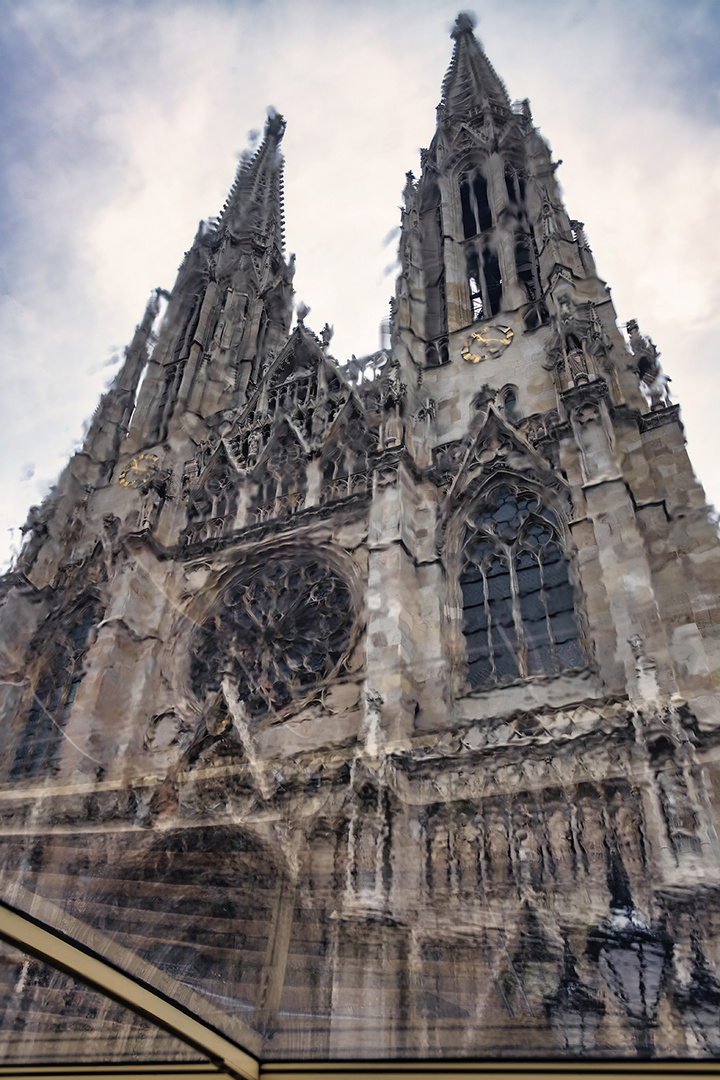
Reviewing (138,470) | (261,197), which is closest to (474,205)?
(138,470)

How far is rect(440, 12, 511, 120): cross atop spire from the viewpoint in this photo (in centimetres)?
2691

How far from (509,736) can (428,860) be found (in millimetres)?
2174

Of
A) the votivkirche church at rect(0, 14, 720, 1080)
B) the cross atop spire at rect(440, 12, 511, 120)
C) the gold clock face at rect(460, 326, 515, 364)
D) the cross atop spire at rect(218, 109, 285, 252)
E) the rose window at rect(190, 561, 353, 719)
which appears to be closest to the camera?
the votivkirche church at rect(0, 14, 720, 1080)

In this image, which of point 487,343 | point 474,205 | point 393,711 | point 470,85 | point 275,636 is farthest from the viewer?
point 470,85

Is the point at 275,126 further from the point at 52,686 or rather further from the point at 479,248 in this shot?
the point at 52,686

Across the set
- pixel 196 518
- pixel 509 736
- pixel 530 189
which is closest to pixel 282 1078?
pixel 509 736

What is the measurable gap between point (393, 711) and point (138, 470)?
44.9ft

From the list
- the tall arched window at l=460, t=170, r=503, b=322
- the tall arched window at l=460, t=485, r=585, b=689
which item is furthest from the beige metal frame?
the tall arched window at l=460, t=170, r=503, b=322

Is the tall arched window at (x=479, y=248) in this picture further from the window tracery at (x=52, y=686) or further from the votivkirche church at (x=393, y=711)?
the window tracery at (x=52, y=686)

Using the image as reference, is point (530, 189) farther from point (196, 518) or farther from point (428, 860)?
point (428, 860)

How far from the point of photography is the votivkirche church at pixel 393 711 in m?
8.20

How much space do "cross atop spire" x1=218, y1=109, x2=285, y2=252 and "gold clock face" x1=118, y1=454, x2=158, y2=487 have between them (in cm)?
1328

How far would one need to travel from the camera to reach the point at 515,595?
13117 mm

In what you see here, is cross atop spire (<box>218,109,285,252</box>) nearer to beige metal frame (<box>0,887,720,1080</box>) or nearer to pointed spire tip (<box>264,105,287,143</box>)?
pointed spire tip (<box>264,105,287,143</box>)
